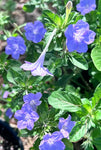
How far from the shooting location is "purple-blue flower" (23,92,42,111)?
1.48 meters

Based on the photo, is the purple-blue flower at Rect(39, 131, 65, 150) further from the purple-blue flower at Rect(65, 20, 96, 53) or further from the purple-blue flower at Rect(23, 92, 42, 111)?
the purple-blue flower at Rect(65, 20, 96, 53)

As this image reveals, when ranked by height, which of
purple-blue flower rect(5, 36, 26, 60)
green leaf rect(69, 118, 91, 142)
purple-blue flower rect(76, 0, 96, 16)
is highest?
purple-blue flower rect(76, 0, 96, 16)

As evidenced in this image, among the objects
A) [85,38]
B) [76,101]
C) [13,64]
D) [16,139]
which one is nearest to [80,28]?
[85,38]

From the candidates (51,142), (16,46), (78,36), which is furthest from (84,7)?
(51,142)

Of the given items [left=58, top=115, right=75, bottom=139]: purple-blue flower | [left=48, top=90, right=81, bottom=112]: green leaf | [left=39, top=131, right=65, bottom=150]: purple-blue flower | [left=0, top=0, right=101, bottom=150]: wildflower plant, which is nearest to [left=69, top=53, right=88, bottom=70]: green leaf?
[left=0, top=0, right=101, bottom=150]: wildflower plant

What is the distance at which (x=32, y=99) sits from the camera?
1507mm

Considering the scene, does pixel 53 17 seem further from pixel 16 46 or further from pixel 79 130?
pixel 79 130

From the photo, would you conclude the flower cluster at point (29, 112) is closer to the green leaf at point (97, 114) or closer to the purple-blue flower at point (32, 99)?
the purple-blue flower at point (32, 99)

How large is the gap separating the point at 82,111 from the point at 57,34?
47 cm

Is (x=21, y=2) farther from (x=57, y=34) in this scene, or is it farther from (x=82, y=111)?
(x=82, y=111)

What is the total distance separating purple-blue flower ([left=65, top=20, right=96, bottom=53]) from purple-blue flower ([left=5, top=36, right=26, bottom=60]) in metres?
0.41

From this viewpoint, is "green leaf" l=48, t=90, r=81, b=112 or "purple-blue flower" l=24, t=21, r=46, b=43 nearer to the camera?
"green leaf" l=48, t=90, r=81, b=112

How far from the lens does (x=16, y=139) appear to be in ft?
7.25

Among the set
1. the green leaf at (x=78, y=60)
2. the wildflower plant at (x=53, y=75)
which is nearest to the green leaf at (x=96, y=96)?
the wildflower plant at (x=53, y=75)
